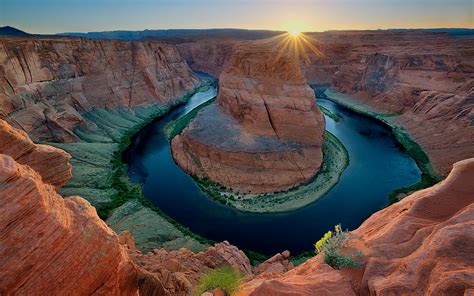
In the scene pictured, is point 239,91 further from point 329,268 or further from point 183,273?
point 329,268

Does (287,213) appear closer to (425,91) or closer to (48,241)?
(48,241)

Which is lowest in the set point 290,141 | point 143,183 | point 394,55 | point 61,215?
point 143,183

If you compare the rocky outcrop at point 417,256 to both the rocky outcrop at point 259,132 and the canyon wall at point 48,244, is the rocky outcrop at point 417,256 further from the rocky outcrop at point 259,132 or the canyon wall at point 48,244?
the rocky outcrop at point 259,132

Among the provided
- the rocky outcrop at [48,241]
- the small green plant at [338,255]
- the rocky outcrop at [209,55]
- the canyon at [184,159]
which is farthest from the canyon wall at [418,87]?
the rocky outcrop at [48,241]

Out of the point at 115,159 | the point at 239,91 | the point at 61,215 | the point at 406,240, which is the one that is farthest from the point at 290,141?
the point at 61,215

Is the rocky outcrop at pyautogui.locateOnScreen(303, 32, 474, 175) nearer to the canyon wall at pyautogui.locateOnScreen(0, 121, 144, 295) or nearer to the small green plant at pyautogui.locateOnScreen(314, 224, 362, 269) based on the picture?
the small green plant at pyautogui.locateOnScreen(314, 224, 362, 269)

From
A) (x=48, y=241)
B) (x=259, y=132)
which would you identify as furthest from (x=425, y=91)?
(x=48, y=241)
